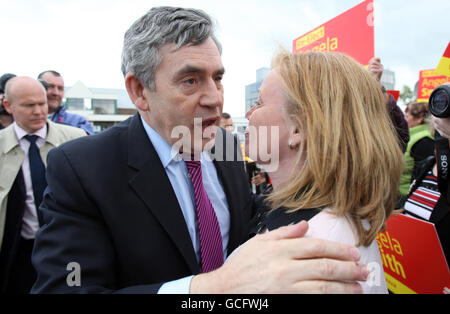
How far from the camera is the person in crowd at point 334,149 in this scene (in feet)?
3.74

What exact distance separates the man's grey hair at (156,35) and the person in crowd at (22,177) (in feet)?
6.02

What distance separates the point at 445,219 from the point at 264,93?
1.58 m

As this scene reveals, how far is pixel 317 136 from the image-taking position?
124 centimetres

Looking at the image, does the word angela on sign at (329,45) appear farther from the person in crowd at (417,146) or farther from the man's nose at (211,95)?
the man's nose at (211,95)

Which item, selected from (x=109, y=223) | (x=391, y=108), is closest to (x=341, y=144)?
(x=109, y=223)

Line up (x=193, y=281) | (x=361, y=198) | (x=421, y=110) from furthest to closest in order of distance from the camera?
(x=421, y=110)
(x=361, y=198)
(x=193, y=281)

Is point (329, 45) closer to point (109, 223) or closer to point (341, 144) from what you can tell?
point (341, 144)

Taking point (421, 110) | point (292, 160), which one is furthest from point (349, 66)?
point (421, 110)

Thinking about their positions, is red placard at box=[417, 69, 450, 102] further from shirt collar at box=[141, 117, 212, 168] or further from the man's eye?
shirt collar at box=[141, 117, 212, 168]

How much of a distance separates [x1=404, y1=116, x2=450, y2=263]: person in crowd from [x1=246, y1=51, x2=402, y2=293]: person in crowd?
79 cm

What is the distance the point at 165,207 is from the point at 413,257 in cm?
163

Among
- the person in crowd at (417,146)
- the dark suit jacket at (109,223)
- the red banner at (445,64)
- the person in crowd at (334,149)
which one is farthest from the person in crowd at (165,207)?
the person in crowd at (417,146)

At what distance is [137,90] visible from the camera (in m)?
1.66

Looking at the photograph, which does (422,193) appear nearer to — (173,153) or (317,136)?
(317,136)
